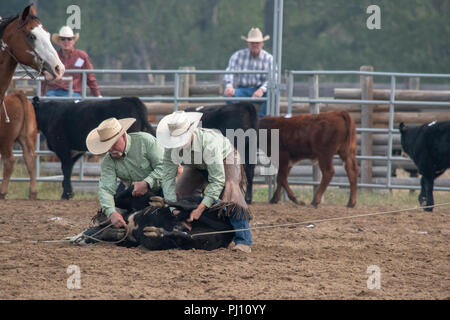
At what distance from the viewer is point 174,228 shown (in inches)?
218

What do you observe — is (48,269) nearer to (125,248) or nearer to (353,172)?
(125,248)

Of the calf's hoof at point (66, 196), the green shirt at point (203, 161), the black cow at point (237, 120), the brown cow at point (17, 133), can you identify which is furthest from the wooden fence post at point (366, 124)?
the green shirt at point (203, 161)

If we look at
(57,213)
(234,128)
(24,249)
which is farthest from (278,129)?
(24,249)

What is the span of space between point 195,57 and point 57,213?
57.6 feet

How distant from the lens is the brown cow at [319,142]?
8.73 metres

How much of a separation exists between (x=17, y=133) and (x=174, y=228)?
4163mm

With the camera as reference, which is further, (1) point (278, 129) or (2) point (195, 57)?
(2) point (195, 57)

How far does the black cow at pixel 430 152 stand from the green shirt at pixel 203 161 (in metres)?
3.87

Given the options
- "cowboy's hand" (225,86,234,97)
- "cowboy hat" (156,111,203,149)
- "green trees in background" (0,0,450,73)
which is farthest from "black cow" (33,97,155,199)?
"green trees in background" (0,0,450,73)

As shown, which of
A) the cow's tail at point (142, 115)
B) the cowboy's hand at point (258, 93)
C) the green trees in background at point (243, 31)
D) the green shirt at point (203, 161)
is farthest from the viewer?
the green trees in background at point (243, 31)

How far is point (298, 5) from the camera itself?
25.1 meters

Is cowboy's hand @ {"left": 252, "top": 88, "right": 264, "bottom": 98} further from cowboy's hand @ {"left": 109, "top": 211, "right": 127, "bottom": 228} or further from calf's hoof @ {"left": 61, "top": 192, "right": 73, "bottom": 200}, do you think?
cowboy's hand @ {"left": 109, "top": 211, "right": 127, "bottom": 228}

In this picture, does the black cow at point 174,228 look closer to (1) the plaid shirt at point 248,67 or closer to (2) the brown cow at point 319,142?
(2) the brown cow at point 319,142

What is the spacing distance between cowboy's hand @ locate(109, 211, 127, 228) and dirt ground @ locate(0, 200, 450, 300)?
0.62ft
